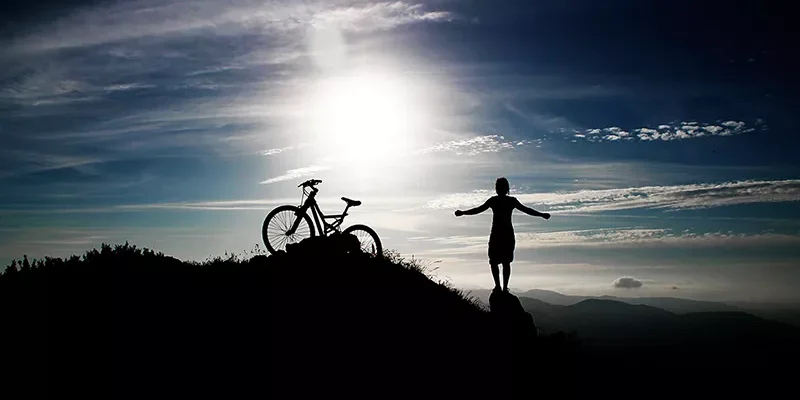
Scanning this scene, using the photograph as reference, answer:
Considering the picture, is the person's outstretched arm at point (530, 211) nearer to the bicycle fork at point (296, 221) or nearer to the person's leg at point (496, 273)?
the person's leg at point (496, 273)

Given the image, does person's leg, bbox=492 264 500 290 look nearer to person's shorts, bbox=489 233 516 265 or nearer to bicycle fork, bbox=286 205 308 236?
person's shorts, bbox=489 233 516 265

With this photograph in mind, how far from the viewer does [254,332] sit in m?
14.5

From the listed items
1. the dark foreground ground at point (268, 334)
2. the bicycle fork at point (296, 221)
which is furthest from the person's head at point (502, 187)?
the bicycle fork at point (296, 221)

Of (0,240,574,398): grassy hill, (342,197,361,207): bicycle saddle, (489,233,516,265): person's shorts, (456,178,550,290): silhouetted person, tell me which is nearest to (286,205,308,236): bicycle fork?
(0,240,574,398): grassy hill

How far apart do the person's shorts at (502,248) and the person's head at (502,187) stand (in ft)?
4.28

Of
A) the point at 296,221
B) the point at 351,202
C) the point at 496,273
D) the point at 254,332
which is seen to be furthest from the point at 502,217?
the point at 254,332

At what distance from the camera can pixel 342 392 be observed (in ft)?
42.7

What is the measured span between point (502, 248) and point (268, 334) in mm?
7372

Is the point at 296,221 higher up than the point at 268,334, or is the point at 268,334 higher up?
the point at 296,221

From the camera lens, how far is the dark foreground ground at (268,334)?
12.7 meters

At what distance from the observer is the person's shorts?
Result: 17641 millimetres

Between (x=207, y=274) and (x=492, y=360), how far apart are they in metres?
8.84

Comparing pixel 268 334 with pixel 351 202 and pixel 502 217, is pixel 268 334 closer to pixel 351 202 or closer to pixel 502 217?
pixel 351 202

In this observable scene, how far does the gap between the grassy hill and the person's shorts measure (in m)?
2.20
